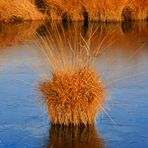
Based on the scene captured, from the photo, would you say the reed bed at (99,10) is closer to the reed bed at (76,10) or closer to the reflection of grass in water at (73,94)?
the reed bed at (76,10)

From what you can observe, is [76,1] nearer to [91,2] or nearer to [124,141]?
[91,2]

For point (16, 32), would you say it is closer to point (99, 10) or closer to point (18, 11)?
point (18, 11)

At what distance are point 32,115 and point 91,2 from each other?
12.7 m

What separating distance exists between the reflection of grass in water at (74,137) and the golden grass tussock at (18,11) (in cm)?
1329

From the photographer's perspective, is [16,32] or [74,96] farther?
[16,32]

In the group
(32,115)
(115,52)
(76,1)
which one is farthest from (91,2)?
(32,115)

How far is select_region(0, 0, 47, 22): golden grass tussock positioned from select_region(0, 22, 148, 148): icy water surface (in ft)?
19.8

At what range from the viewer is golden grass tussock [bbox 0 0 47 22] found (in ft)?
66.5

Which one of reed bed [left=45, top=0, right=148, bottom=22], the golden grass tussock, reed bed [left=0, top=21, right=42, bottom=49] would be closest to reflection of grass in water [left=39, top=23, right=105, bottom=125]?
reed bed [left=0, top=21, right=42, bottom=49]

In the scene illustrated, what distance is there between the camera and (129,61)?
468 inches

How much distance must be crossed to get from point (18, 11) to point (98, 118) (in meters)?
13.3

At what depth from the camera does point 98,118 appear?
7789mm

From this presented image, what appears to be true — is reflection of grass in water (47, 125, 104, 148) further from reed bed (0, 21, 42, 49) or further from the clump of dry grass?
reed bed (0, 21, 42, 49)

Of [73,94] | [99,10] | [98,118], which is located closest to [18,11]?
[99,10]
